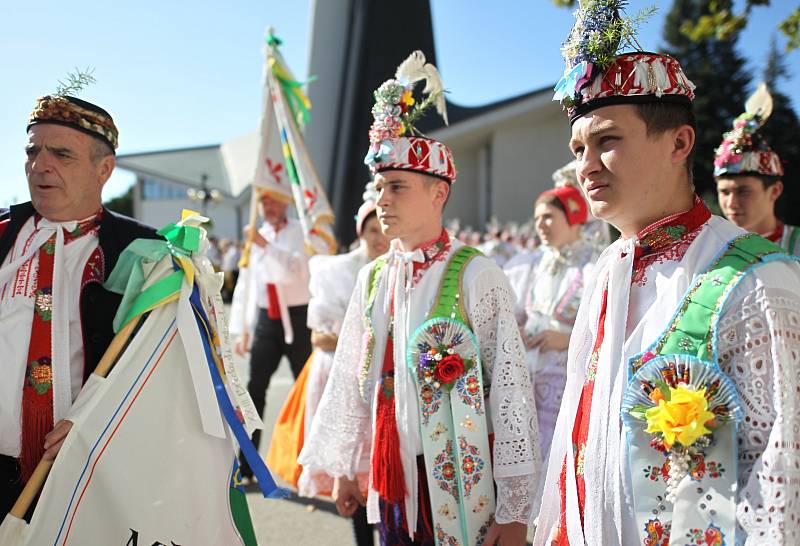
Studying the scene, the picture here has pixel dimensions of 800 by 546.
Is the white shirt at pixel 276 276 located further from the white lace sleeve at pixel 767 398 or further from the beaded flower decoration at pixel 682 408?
the white lace sleeve at pixel 767 398

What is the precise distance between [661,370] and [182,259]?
5.92 ft

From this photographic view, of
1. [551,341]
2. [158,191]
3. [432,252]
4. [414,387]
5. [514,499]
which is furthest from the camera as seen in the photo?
[158,191]

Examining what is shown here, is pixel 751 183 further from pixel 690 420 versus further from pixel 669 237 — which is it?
pixel 690 420

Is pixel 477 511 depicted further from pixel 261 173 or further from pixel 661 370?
pixel 261 173

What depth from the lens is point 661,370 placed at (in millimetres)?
1419

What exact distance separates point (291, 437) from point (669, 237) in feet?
10.8

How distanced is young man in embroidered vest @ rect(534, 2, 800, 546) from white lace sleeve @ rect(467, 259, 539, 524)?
36cm

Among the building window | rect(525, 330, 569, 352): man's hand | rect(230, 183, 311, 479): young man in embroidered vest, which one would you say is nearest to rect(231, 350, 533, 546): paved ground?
rect(230, 183, 311, 479): young man in embroidered vest

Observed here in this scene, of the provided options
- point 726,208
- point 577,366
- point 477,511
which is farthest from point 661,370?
point 726,208

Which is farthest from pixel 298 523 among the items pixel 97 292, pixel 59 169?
pixel 59 169

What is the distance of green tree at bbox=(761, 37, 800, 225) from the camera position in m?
22.3

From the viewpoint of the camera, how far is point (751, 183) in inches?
149

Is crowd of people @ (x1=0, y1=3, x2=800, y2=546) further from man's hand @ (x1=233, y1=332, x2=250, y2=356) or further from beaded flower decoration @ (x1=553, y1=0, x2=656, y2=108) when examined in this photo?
man's hand @ (x1=233, y1=332, x2=250, y2=356)

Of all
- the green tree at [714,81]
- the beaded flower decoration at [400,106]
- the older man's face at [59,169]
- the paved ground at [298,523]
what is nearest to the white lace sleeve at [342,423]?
the beaded flower decoration at [400,106]
